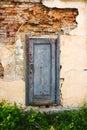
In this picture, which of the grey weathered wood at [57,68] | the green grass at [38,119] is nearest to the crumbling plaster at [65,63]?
the grey weathered wood at [57,68]

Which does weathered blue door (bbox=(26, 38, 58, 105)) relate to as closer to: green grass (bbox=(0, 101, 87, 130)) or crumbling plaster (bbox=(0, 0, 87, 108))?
crumbling plaster (bbox=(0, 0, 87, 108))

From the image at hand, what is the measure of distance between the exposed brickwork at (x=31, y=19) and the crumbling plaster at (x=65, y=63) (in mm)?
56

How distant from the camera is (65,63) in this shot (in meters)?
7.21

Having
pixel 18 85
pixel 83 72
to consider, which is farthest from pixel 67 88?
pixel 18 85

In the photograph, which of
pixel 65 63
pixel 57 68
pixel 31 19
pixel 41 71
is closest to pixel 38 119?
pixel 41 71

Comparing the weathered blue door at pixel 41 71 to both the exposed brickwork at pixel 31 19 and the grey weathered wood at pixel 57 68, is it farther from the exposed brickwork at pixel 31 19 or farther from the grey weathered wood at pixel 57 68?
the exposed brickwork at pixel 31 19

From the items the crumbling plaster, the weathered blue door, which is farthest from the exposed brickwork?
the weathered blue door

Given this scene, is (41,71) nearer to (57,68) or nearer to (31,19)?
(57,68)

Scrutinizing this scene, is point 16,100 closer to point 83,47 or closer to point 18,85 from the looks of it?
point 18,85

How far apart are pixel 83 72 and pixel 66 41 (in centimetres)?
64

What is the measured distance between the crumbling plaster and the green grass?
0.82 ft

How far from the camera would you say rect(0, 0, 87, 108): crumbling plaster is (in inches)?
277

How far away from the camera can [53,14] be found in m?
7.15

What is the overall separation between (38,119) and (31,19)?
A: 5.63 ft
